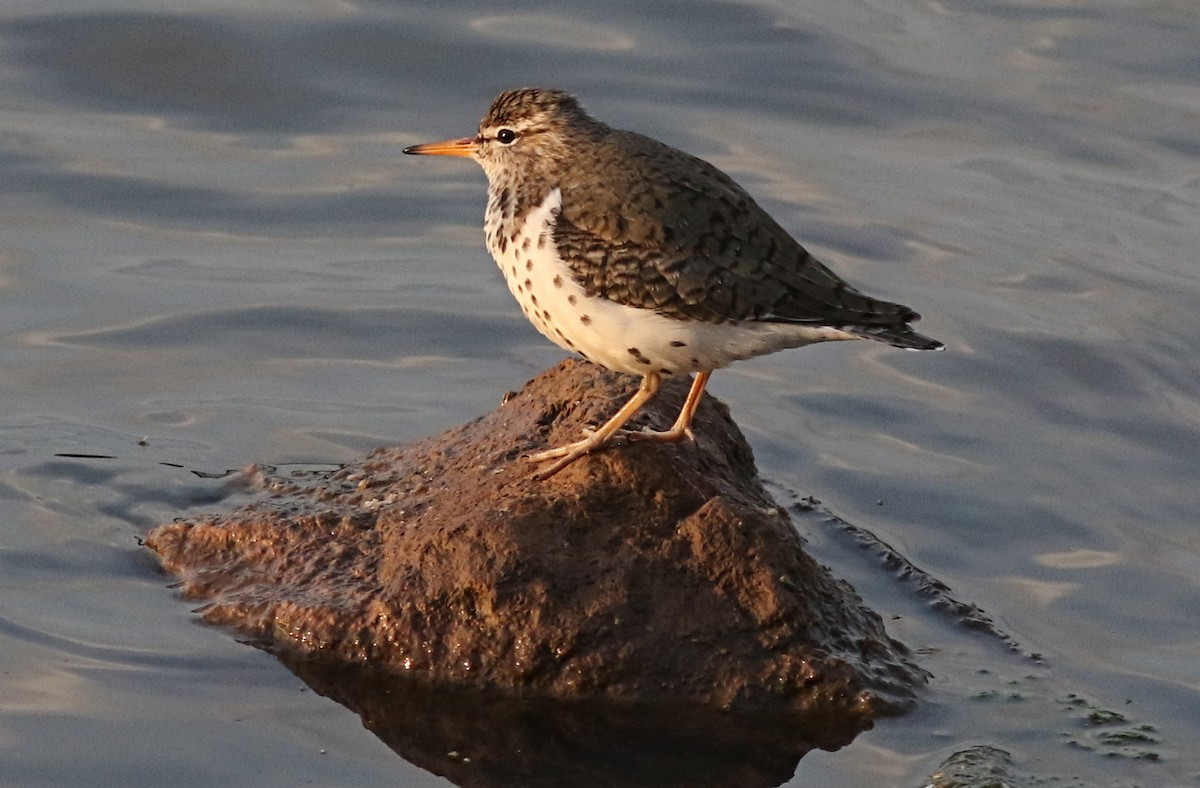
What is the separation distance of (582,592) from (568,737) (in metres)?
Answer: 0.59

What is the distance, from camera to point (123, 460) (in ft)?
29.8

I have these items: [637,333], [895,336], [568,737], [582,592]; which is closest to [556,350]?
[637,333]

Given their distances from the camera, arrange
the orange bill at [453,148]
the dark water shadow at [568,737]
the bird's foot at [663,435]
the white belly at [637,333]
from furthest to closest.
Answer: the orange bill at [453,148] < the bird's foot at [663,435] < the white belly at [637,333] < the dark water shadow at [568,737]

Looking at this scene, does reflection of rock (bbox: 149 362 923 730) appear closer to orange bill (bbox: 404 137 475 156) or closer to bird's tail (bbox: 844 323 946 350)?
bird's tail (bbox: 844 323 946 350)

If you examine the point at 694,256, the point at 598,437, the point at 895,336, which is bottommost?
the point at 598,437

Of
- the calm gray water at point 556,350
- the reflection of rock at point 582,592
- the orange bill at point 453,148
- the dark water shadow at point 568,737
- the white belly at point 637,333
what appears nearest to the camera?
the dark water shadow at point 568,737

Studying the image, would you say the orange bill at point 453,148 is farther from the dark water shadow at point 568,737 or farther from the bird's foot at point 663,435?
the dark water shadow at point 568,737

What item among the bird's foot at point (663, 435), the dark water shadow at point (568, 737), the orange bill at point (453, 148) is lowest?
the dark water shadow at point (568, 737)

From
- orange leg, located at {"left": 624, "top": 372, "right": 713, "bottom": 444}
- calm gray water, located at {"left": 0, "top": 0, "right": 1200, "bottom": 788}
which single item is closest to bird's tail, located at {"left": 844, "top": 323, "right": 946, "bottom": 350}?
A: orange leg, located at {"left": 624, "top": 372, "right": 713, "bottom": 444}

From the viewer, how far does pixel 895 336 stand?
284 inches

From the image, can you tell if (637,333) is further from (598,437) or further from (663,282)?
(598,437)

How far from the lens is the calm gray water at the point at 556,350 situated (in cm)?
713

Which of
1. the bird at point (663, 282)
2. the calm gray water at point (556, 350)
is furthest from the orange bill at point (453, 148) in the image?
the calm gray water at point (556, 350)

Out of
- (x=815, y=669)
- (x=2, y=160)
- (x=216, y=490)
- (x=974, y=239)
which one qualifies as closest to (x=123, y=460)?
(x=216, y=490)
